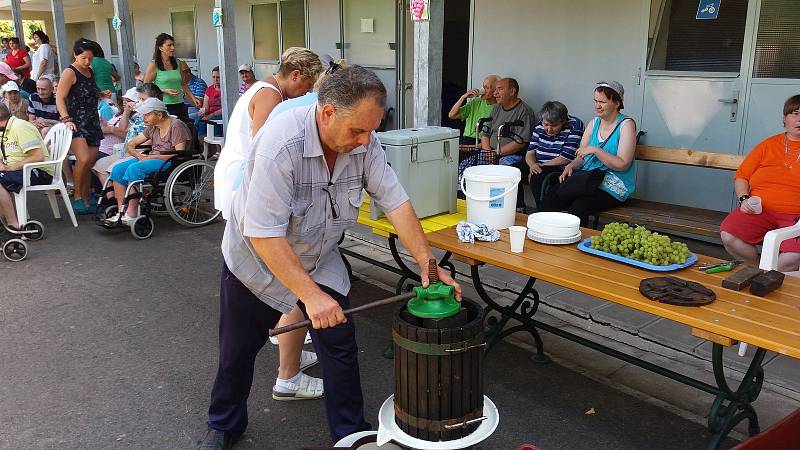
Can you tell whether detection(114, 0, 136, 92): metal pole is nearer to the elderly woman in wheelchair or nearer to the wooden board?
the elderly woman in wheelchair

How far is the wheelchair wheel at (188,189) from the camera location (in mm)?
6012

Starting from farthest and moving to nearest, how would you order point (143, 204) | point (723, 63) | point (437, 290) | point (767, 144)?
point (143, 204), point (723, 63), point (767, 144), point (437, 290)

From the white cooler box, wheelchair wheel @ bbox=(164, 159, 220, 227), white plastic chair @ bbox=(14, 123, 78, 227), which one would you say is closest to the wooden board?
the white cooler box

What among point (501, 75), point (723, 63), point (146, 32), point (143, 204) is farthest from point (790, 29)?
point (146, 32)

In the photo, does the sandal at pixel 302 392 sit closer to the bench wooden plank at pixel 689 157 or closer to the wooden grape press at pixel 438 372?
the wooden grape press at pixel 438 372

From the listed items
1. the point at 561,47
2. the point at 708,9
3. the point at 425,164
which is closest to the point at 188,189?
the point at 425,164

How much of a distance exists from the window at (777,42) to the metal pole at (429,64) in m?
2.35

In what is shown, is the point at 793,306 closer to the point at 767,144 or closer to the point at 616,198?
the point at 767,144

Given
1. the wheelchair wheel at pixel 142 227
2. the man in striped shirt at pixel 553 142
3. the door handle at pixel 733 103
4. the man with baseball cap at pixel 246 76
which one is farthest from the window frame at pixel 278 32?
the door handle at pixel 733 103

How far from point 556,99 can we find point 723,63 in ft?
5.01

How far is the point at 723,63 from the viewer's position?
5.00 meters

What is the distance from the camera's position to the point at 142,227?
19.7 feet

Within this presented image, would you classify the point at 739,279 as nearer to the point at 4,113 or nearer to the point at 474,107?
the point at 474,107

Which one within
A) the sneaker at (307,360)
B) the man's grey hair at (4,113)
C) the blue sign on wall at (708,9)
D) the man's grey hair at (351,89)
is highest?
the blue sign on wall at (708,9)
